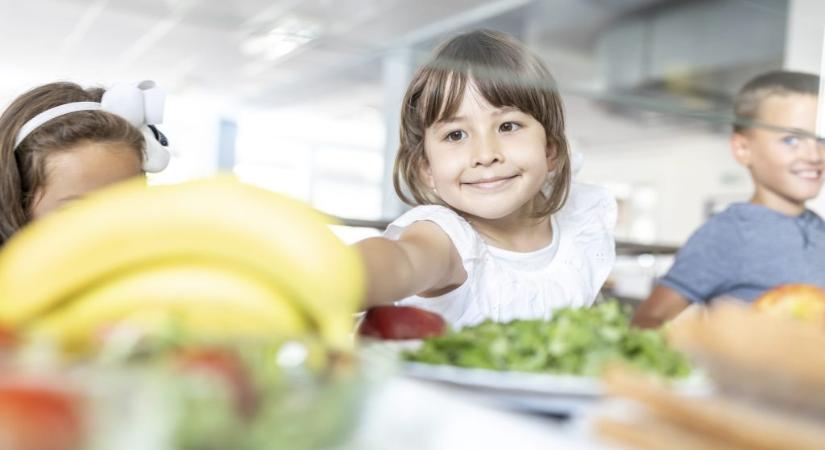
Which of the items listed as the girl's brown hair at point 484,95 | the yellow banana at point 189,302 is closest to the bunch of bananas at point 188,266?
the yellow banana at point 189,302

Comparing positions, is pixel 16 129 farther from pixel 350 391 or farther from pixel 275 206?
pixel 350 391

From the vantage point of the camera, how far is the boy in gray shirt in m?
1.45

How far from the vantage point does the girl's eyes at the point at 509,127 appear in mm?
1101

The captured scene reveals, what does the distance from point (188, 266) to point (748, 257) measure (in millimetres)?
1319

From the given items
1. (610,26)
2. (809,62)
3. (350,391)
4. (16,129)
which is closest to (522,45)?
(16,129)

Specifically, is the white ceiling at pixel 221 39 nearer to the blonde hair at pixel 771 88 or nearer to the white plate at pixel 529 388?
the blonde hair at pixel 771 88

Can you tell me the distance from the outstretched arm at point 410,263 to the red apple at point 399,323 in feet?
0.05

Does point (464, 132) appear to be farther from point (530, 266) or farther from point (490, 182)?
point (530, 266)

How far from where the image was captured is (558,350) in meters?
0.43

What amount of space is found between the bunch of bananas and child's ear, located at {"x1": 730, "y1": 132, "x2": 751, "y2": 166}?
55.4 inches

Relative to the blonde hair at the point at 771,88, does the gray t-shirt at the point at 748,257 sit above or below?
below

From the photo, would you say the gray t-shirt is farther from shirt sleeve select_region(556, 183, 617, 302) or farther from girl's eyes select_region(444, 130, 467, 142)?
girl's eyes select_region(444, 130, 467, 142)

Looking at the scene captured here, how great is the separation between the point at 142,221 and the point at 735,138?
1.49 m

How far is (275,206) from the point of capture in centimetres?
37
